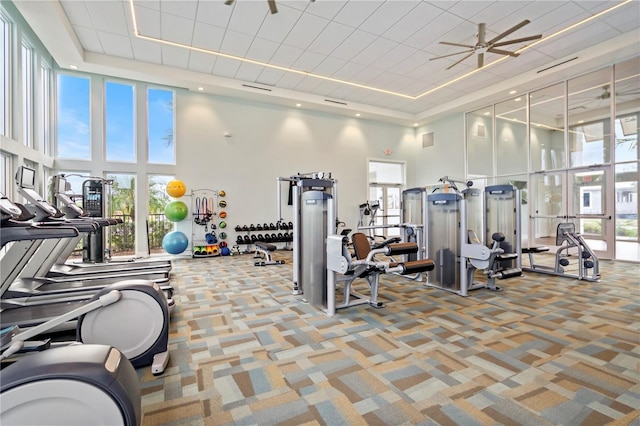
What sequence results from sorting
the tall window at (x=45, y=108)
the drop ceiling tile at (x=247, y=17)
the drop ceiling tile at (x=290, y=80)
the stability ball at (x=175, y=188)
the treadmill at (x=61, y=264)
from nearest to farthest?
the treadmill at (x=61, y=264), the drop ceiling tile at (x=247, y=17), the tall window at (x=45, y=108), the stability ball at (x=175, y=188), the drop ceiling tile at (x=290, y=80)

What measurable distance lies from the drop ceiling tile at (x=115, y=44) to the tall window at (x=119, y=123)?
1100mm

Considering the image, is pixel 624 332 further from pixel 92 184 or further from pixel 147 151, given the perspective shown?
pixel 147 151

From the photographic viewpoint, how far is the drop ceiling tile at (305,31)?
5316 mm

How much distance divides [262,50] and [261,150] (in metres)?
2.99

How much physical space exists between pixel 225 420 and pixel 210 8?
5.67m

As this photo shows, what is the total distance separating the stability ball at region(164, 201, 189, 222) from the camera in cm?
727

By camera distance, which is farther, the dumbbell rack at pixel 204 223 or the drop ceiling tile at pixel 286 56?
the dumbbell rack at pixel 204 223

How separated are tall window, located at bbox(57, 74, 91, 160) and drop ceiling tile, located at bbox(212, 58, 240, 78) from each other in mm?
2995

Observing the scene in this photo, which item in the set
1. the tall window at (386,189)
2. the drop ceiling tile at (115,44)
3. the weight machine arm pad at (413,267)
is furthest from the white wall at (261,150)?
the weight machine arm pad at (413,267)

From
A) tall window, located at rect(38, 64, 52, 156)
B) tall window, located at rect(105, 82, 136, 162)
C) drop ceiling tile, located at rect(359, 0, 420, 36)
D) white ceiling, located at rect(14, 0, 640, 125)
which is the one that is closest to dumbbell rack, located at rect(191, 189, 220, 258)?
tall window, located at rect(105, 82, 136, 162)

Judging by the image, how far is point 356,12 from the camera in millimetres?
5105

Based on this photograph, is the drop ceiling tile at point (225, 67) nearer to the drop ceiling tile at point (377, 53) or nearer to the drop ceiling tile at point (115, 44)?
the drop ceiling tile at point (115, 44)

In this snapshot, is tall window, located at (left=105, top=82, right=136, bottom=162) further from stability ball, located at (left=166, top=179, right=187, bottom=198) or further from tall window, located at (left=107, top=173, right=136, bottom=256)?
stability ball, located at (left=166, top=179, right=187, bottom=198)

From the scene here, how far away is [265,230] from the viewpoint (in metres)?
8.76
